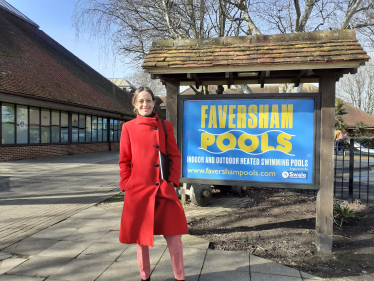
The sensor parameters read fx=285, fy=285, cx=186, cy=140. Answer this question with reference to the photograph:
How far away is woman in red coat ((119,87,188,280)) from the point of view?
2445mm

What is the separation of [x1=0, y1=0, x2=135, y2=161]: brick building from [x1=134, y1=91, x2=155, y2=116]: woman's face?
9658 mm

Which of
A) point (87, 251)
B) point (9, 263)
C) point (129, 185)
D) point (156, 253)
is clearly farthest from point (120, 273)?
point (9, 263)

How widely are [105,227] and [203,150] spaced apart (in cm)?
197

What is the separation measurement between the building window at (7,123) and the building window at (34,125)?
1268mm

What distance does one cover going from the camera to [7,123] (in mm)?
14156

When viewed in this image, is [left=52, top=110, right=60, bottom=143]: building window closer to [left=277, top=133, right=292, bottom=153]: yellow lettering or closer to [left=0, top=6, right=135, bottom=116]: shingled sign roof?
[left=0, top=6, right=135, bottom=116]: shingled sign roof

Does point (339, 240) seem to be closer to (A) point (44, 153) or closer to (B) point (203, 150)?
(B) point (203, 150)

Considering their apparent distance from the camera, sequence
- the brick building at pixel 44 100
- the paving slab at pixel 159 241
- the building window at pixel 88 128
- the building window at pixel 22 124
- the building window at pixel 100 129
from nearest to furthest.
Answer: the paving slab at pixel 159 241
the brick building at pixel 44 100
the building window at pixel 22 124
the building window at pixel 88 128
the building window at pixel 100 129

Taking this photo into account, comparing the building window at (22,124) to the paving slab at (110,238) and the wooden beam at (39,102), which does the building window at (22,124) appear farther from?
the paving slab at (110,238)

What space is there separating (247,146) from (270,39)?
61.1 inches

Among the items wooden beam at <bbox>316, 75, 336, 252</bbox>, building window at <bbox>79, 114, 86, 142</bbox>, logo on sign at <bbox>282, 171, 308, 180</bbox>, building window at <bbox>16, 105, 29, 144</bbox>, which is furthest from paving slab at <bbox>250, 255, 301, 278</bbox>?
building window at <bbox>79, 114, 86, 142</bbox>

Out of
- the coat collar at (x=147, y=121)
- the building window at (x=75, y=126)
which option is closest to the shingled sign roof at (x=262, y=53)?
the coat collar at (x=147, y=121)

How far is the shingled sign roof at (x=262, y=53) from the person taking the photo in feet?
11.6

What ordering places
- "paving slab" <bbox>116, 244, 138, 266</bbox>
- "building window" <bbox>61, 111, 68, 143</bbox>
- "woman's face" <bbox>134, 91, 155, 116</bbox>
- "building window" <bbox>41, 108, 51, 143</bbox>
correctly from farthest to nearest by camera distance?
"building window" <bbox>61, 111, 68, 143</bbox> < "building window" <bbox>41, 108, 51, 143</bbox> < "paving slab" <bbox>116, 244, 138, 266</bbox> < "woman's face" <bbox>134, 91, 155, 116</bbox>
